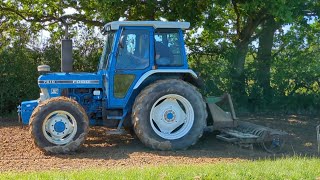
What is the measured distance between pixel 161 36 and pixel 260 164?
330 centimetres

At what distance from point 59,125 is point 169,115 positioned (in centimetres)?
206

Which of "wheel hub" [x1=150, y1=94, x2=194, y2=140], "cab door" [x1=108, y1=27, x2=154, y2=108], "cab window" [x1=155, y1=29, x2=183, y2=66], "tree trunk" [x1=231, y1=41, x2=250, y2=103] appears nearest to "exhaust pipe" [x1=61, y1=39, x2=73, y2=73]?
"cab door" [x1=108, y1=27, x2=154, y2=108]

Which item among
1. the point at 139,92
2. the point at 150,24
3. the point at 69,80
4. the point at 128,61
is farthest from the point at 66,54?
the point at 150,24

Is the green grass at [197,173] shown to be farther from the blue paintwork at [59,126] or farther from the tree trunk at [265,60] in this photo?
the tree trunk at [265,60]

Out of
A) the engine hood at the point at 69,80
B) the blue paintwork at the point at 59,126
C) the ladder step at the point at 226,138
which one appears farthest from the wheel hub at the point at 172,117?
the blue paintwork at the point at 59,126

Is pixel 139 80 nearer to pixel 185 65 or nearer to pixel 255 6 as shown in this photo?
pixel 185 65

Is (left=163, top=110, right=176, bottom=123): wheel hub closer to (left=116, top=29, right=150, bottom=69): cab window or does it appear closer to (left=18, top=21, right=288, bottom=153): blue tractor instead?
(left=18, top=21, right=288, bottom=153): blue tractor

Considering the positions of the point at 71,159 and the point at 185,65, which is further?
the point at 185,65

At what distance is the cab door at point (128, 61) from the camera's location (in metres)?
9.62

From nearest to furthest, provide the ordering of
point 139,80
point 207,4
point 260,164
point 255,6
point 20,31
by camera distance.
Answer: point 260,164, point 139,80, point 255,6, point 207,4, point 20,31

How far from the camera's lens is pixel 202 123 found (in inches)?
382

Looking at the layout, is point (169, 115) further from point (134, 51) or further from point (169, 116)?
point (134, 51)

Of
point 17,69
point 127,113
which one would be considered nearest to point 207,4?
point 127,113

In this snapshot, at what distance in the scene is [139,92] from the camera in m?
9.81
